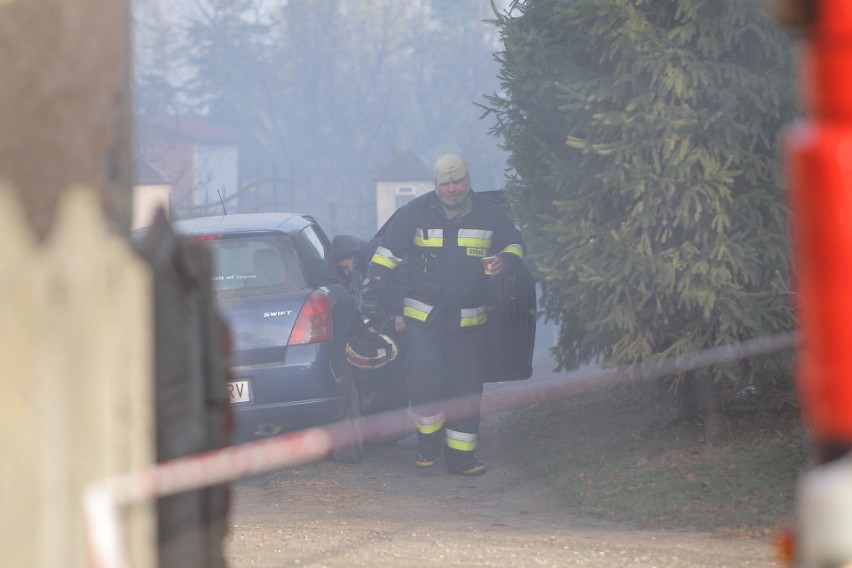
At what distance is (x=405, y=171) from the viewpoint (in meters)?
39.4

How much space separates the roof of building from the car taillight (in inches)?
1155

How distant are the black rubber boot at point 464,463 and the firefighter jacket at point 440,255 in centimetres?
94

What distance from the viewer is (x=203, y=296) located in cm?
294

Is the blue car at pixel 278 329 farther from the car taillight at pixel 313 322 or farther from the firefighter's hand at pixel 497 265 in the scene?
the firefighter's hand at pixel 497 265

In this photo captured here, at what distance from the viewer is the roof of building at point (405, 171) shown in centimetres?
3881

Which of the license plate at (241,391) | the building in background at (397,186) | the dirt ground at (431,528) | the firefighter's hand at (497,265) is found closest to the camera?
the dirt ground at (431,528)

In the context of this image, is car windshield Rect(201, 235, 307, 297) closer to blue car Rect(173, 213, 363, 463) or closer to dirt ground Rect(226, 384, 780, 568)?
blue car Rect(173, 213, 363, 463)

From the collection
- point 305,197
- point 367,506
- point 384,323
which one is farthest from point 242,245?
point 305,197

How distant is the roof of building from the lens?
38.8 m

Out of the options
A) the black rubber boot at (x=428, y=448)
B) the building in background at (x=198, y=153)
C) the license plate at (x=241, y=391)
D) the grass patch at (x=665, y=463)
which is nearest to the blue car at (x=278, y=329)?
the license plate at (x=241, y=391)

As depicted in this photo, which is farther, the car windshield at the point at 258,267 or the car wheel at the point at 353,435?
the car wheel at the point at 353,435

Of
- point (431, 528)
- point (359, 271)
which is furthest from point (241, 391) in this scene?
point (431, 528)

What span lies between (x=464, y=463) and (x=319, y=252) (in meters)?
2.06

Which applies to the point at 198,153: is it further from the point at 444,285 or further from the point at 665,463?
the point at 665,463
